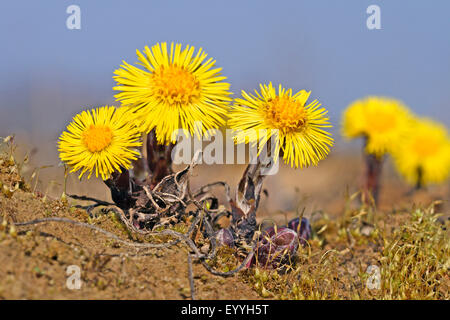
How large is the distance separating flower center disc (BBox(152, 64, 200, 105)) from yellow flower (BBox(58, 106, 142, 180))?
25 centimetres

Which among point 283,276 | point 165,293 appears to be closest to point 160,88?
point 165,293

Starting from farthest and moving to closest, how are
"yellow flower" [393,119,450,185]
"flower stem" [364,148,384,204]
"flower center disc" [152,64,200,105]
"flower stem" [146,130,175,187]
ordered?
"yellow flower" [393,119,450,185] → "flower stem" [364,148,384,204] → "flower stem" [146,130,175,187] → "flower center disc" [152,64,200,105]

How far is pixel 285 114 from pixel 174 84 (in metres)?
0.62

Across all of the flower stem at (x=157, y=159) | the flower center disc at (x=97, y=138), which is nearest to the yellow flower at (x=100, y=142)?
the flower center disc at (x=97, y=138)

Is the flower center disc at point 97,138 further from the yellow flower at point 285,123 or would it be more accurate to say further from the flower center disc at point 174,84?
the yellow flower at point 285,123

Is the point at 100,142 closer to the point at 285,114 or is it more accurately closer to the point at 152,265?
the point at 152,265

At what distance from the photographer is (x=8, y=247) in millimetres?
2062

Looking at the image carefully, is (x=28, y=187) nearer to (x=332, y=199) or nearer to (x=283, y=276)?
(x=283, y=276)

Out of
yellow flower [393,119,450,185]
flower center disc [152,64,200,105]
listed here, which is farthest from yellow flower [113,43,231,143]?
yellow flower [393,119,450,185]

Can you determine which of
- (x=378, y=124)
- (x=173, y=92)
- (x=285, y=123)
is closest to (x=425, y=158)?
(x=378, y=124)

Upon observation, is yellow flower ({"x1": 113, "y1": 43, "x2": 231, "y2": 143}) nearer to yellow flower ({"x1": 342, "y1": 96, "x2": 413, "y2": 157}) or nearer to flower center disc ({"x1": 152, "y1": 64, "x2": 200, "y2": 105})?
flower center disc ({"x1": 152, "y1": 64, "x2": 200, "y2": 105})

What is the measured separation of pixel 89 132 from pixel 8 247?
782 millimetres

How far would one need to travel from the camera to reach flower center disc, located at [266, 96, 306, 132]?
255cm

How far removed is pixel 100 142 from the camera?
100 inches
